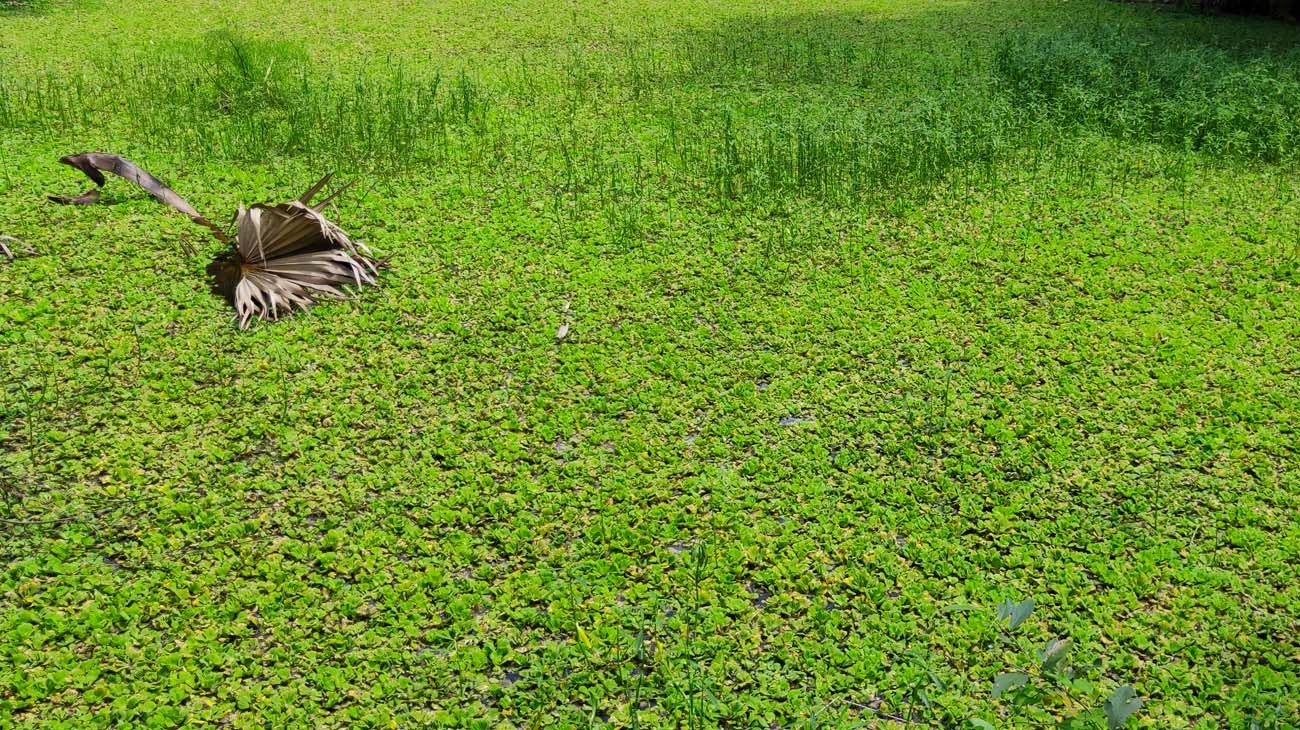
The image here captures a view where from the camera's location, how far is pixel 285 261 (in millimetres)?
3990

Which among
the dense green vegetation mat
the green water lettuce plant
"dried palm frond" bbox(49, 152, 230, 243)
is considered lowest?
the dense green vegetation mat

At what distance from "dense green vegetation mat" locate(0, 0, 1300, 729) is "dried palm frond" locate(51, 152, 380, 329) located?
107 mm

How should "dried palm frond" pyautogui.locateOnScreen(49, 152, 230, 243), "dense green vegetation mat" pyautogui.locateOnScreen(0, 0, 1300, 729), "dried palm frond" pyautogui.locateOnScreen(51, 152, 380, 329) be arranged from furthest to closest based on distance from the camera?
1. "dried palm frond" pyautogui.locateOnScreen(49, 152, 230, 243)
2. "dried palm frond" pyautogui.locateOnScreen(51, 152, 380, 329)
3. "dense green vegetation mat" pyautogui.locateOnScreen(0, 0, 1300, 729)

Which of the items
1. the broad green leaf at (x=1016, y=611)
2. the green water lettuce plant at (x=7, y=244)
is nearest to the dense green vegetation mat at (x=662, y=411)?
the green water lettuce plant at (x=7, y=244)

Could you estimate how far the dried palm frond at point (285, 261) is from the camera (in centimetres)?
384

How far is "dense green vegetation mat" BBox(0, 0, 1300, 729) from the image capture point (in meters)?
2.36

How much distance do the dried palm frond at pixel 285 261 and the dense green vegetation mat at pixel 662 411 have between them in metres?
0.11

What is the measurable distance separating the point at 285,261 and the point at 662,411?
5.58 ft

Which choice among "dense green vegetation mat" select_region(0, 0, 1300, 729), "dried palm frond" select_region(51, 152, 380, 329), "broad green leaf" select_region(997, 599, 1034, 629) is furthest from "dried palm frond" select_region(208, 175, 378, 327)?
"broad green leaf" select_region(997, 599, 1034, 629)

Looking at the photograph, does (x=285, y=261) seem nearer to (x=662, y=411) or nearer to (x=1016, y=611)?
(x=662, y=411)

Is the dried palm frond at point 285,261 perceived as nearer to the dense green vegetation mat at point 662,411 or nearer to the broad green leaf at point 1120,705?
the dense green vegetation mat at point 662,411

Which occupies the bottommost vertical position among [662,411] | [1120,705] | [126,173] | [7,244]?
[662,411]

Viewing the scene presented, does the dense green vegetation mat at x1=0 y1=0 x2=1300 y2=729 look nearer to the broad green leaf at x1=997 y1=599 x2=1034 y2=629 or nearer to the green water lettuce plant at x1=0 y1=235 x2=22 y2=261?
the green water lettuce plant at x1=0 y1=235 x2=22 y2=261

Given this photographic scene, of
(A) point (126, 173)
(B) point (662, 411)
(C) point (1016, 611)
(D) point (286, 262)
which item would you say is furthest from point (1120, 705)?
(A) point (126, 173)
